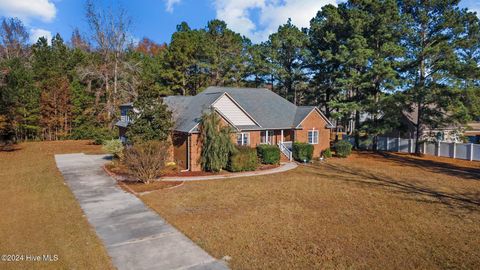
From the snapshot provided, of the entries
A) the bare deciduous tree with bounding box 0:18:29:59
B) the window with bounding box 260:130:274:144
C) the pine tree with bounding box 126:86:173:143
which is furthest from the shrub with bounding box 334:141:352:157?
the bare deciduous tree with bounding box 0:18:29:59

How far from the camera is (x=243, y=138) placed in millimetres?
26047

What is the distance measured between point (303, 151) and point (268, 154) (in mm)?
3851

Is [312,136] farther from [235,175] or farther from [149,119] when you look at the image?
[149,119]

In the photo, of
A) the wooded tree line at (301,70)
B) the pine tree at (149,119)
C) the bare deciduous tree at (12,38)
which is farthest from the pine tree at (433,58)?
the bare deciduous tree at (12,38)

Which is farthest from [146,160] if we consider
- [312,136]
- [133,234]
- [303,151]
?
[312,136]

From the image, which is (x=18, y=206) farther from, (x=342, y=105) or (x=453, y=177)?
(x=342, y=105)

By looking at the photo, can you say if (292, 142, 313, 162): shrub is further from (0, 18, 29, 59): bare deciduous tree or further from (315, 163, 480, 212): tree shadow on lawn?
(0, 18, 29, 59): bare deciduous tree

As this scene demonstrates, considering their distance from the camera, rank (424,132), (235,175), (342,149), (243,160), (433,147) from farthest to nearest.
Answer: (424,132), (433,147), (342,149), (243,160), (235,175)

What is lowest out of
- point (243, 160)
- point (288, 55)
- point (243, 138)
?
point (243, 160)

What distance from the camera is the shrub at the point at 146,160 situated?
57.2ft

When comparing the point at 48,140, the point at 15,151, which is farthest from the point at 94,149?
the point at 48,140

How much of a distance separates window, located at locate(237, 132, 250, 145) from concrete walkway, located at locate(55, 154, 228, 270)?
1086cm

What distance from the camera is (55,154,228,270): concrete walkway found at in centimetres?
864

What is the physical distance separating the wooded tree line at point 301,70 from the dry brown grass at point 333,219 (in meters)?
10.4
